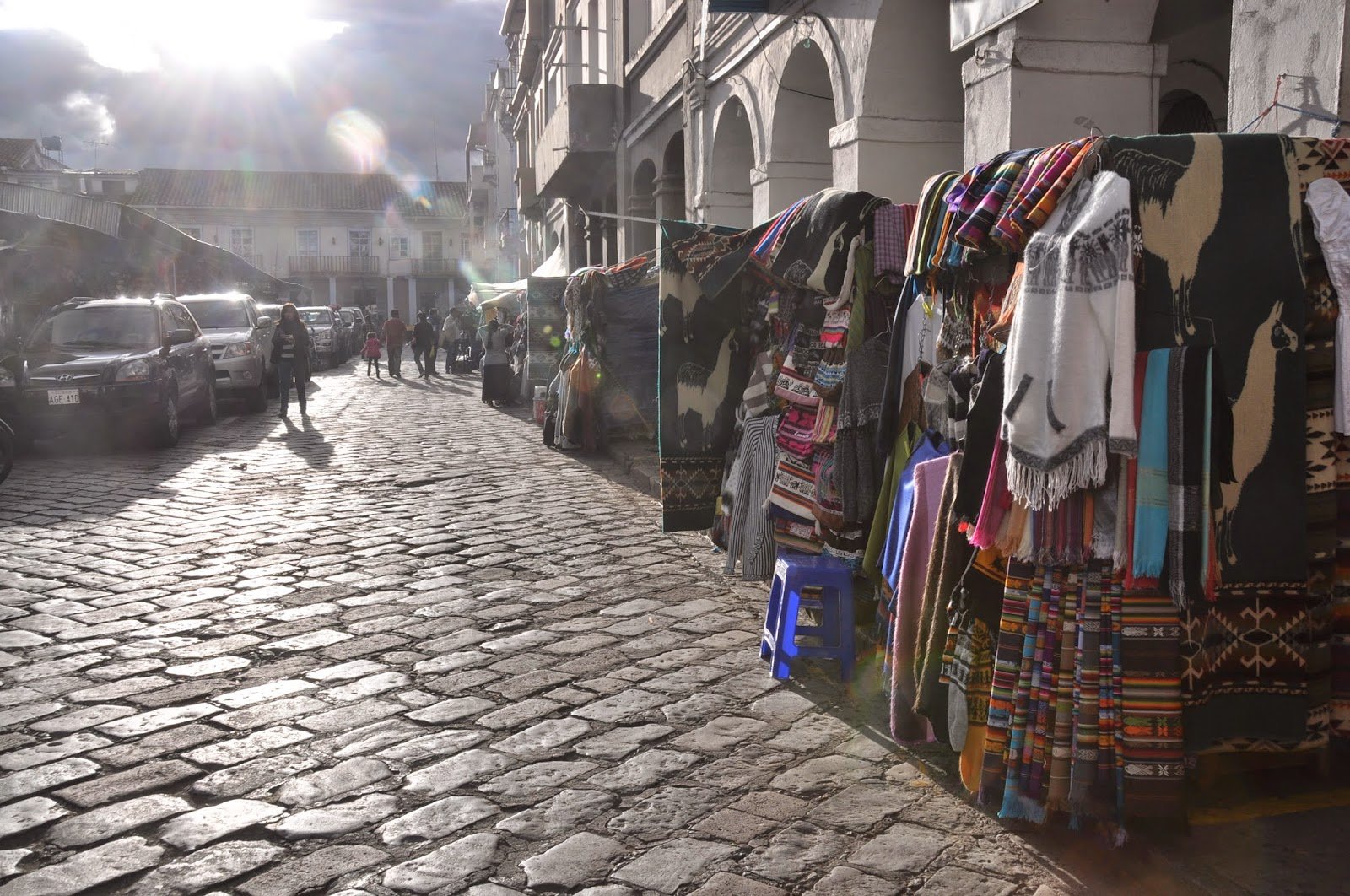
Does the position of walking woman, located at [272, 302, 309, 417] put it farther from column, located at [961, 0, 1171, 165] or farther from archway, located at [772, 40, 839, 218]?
column, located at [961, 0, 1171, 165]

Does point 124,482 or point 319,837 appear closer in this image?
point 319,837

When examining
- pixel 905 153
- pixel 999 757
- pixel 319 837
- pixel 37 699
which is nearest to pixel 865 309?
pixel 999 757

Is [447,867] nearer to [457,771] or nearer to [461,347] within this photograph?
[457,771]

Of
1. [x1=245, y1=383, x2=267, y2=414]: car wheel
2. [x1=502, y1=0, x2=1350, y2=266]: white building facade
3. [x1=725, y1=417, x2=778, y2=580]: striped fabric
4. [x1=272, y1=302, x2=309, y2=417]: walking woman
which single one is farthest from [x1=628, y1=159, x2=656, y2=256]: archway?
[x1=725, y1=417, x2=778, y2=580]: striped fabric

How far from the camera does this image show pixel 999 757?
138 inches

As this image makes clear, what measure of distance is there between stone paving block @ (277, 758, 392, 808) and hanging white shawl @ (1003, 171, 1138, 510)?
2.31 metres

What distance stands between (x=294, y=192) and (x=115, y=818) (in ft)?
255

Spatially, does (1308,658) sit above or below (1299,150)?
below

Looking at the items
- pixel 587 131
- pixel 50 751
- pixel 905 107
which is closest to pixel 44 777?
pixel 50 751

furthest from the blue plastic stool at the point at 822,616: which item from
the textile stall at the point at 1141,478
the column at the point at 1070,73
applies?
the column at the point at 1070,73

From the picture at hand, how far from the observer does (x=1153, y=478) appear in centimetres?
328

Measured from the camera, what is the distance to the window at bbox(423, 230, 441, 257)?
7544 cm

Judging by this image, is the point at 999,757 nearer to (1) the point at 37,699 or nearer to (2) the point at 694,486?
(2) the point at 694,486

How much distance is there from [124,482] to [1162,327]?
9.79 m
